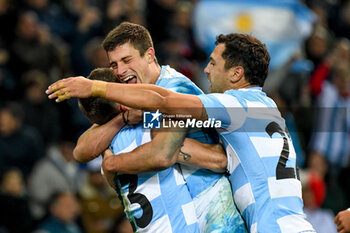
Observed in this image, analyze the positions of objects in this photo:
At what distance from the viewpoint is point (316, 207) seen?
1041 centimetres

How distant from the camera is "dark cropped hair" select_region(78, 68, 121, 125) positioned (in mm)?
5352

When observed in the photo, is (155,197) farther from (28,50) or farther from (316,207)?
(28,50)

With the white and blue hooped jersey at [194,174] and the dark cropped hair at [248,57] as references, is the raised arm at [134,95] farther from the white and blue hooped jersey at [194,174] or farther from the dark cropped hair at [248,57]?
the dark cropped hair at [248,57]

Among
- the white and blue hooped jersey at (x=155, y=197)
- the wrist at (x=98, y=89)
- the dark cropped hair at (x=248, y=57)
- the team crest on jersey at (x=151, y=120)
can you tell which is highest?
the dark cropped hair at (x=248, y=57)

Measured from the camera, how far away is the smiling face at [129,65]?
18.0ft

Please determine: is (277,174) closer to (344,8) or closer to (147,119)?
(147,119)

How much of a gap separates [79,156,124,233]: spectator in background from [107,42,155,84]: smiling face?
16.6 ft

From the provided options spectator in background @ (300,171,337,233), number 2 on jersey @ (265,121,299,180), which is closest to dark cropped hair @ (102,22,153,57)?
number 2 on jersey @ (265,121,299,180)

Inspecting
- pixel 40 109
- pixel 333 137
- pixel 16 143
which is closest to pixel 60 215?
pixel 16 143

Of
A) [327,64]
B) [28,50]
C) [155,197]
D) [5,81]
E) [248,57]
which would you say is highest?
[248,57]

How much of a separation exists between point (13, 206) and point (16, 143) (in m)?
1.08

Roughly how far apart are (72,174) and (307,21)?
5796mm

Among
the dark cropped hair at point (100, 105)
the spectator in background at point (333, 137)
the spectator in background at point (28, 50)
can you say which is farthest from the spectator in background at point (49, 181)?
the dark cropped hair at point (100, 105)

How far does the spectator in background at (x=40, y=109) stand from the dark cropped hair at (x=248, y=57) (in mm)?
5829
